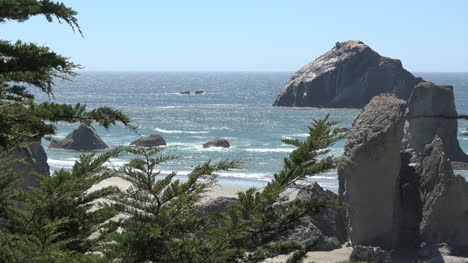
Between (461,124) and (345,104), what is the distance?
2717cm

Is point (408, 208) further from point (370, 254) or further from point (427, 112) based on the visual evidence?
point (427, 112)

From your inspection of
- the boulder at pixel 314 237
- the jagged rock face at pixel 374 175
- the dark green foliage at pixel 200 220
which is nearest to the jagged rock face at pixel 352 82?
the jagged rock face at pixel 374 175

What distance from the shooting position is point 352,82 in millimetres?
103188

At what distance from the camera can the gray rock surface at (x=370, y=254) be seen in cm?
1867

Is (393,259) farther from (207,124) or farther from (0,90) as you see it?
(207,124)

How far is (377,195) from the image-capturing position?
67.2 feet

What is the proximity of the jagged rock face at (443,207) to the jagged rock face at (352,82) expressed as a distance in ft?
267

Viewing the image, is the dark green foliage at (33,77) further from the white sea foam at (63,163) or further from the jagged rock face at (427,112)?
the white sea foam at (63,163)

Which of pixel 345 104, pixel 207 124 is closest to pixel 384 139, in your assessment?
pixel 207 124

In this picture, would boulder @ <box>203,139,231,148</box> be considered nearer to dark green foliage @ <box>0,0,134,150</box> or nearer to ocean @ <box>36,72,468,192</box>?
ocean @ <box>36,72,468,192</box>

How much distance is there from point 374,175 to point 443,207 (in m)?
1.86

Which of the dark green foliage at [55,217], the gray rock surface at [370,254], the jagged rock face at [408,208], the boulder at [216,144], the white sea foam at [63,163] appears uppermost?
the dark green foliage at [55,217]

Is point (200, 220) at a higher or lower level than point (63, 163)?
higher

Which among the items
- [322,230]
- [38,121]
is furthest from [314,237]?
[38,121]
